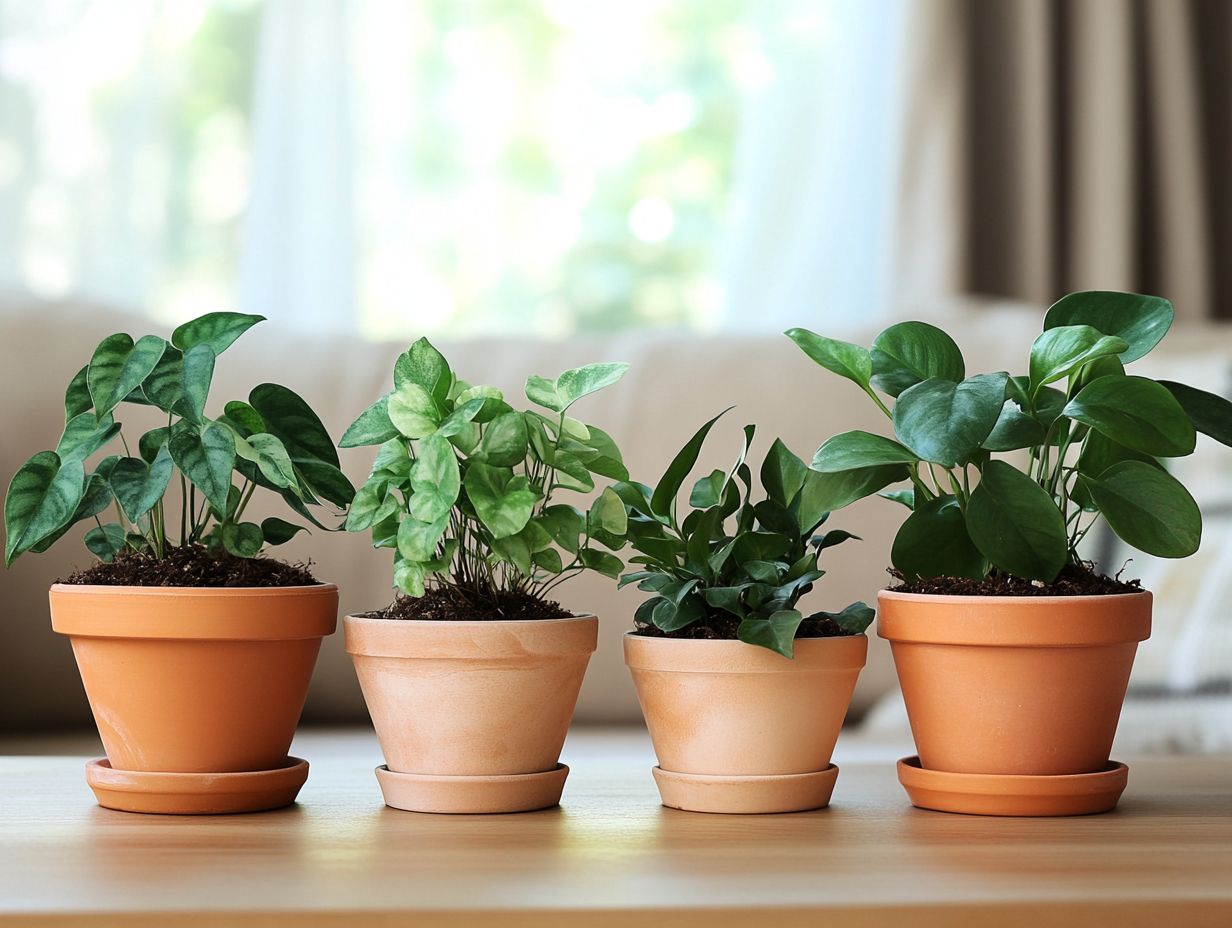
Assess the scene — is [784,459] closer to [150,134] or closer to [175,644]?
[175,644]

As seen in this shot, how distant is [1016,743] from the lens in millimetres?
749

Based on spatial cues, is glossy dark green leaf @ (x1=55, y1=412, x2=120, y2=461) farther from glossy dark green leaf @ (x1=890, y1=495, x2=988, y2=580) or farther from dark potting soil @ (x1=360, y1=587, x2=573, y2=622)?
glossy dark green leaf @ (x1=890, y1=495, x2=988, y2=580)

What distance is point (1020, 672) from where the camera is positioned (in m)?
0.74

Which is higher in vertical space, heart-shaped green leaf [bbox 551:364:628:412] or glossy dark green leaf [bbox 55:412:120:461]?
heart-shaped green leaf [bbox 551:364:628:412]

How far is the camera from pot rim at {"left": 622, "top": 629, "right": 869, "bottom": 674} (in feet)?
2.42

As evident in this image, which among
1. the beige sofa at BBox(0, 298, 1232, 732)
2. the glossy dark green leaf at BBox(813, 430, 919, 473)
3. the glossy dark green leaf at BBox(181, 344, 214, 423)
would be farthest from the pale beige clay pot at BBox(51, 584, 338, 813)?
the beige sofa at BBox(0, 298, 1232, 732)

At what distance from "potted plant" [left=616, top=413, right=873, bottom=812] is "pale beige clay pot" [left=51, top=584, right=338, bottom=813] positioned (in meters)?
0.21

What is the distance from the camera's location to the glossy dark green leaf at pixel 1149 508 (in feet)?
2.34

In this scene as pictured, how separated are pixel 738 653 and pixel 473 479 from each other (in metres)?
0.18

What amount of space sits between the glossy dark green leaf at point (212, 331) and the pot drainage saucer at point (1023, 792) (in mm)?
494

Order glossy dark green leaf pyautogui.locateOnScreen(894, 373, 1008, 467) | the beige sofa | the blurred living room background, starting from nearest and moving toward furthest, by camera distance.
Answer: glossy dark green leaf pyautogui.locateOnScreen(894, 373, 1008, 467) < the beige sofa < the blurred living room background

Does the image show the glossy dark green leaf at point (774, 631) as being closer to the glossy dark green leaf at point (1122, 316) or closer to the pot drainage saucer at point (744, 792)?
the pot drainage saucer at point (744, 792)

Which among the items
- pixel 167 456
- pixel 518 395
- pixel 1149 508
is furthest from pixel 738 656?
pixel 518 395

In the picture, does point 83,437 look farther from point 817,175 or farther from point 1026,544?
point 817,175
